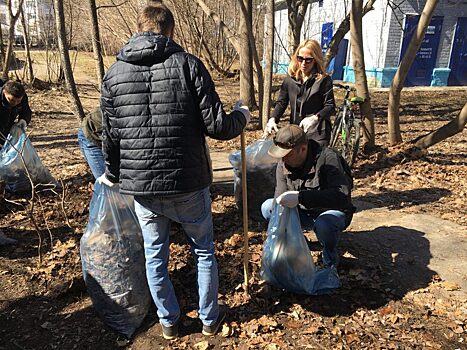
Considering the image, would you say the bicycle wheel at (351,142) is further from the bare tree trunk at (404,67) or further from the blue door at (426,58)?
the blue door at (426,58)

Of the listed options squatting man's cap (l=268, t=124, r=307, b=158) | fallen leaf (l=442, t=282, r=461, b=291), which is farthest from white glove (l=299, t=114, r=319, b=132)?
fallen leaf (l=442, t=282, r=461, b=291)

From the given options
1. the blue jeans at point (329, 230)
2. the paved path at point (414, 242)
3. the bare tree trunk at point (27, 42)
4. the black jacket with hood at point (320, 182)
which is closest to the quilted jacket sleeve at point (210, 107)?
the black jacket with hood at point (320, 182)

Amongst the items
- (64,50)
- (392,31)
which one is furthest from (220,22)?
(392,31)

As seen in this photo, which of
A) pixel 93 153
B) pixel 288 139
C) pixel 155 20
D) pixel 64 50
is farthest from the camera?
pixel 64 50

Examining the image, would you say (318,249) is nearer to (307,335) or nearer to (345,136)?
(307,335)

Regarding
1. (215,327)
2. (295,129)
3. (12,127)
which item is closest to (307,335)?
(215,327)

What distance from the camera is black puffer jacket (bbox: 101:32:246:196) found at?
6.48 feet

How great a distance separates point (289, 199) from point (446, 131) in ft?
12.0

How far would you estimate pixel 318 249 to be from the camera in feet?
11.2

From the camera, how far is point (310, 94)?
11.9ft

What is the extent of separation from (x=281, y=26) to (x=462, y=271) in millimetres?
19240

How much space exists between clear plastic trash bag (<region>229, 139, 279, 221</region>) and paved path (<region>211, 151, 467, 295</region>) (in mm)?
875

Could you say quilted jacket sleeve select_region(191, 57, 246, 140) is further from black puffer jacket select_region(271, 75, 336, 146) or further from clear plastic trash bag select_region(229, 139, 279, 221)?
black puffer jacket select_region(271, 75, 336, 146)

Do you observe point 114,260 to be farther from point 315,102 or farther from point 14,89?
point 14,89
